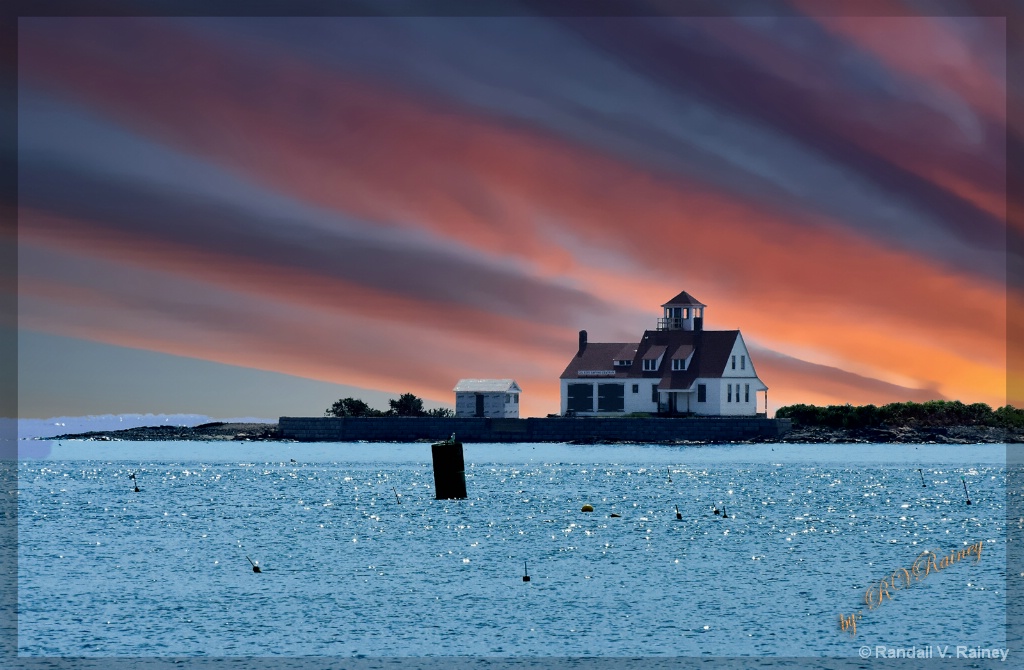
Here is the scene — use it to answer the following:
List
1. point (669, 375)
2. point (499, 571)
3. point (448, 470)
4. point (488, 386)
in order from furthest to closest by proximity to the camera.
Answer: point (488, 386) < point (669, 375) < point (448, 470) < point (499, 571)

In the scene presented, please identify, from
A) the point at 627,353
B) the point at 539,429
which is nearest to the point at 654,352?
the point at 627,353

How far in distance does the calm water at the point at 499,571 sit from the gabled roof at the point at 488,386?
61.4m

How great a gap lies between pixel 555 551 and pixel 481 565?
4086mm

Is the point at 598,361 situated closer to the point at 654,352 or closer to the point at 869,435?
the point at 654,352

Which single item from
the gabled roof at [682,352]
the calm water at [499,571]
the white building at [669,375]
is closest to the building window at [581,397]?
the white building at [669,375]

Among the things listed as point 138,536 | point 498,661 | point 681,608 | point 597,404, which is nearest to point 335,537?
Result: point 138,536

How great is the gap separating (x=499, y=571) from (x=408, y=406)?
351ft

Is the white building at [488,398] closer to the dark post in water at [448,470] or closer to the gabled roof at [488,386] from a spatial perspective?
the gabled roof at [488,386]

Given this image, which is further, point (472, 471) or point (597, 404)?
point (597, 404)

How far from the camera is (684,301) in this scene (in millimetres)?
128625

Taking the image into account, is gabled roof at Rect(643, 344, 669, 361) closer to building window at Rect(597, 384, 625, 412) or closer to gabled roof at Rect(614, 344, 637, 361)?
gabled roof at Rect(614, 344, 637, 361)

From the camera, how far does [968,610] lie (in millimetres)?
26609

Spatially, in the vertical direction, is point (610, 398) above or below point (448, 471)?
above

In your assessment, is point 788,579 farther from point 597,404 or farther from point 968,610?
point 597,404
